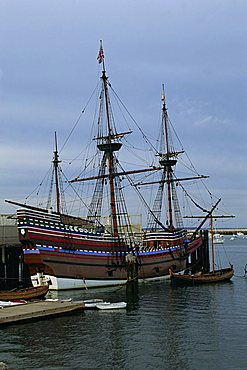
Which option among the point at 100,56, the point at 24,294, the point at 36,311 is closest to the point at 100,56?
the point at 100,56

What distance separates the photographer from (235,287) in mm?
47938

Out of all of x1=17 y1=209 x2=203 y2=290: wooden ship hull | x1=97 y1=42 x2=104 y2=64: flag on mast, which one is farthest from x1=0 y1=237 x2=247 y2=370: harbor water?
x1=97 y1=42 x2=104 y2=64: flag on mast

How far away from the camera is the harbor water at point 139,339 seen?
21188mm

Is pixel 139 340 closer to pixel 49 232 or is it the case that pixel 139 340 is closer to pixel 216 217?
pixel 49 232

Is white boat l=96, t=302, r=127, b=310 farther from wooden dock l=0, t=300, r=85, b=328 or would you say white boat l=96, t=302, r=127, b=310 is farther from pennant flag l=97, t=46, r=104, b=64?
pennant flag l=97, t=46, r=104, b=64

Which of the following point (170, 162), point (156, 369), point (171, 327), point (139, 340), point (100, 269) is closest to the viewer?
point (156, 369)

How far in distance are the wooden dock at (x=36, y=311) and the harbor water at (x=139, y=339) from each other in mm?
410

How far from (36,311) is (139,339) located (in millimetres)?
6973

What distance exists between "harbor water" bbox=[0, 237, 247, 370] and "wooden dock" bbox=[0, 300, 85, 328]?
410mm

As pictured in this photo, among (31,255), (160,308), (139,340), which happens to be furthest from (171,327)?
(31,255)

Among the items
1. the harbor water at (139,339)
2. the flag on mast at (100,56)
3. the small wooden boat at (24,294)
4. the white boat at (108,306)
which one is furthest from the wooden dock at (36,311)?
the flag on mast at (100,56)

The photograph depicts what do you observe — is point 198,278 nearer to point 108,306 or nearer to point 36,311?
point 108,306

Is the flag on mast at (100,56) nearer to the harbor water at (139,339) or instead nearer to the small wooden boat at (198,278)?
the small wooden boat at (198,278)

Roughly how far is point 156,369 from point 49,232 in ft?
83.8
